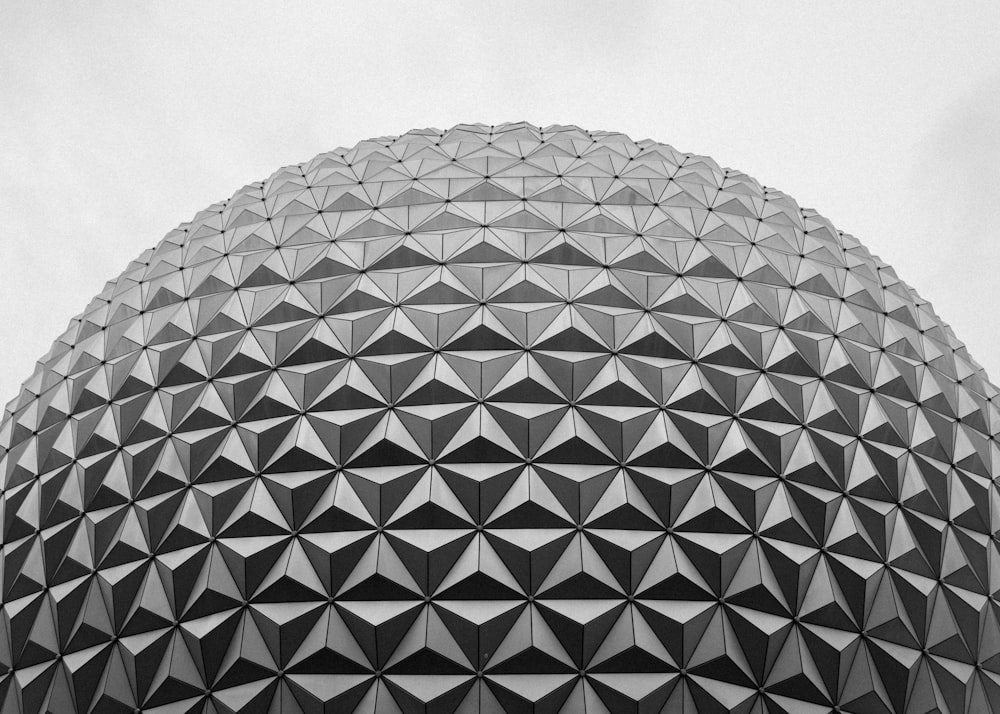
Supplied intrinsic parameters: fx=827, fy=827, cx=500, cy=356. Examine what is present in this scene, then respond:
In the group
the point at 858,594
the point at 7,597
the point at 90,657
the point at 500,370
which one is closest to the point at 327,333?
the point at 500,370

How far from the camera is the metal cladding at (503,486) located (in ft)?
43.5

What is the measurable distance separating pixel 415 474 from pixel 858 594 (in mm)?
7851

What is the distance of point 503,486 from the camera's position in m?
13.8

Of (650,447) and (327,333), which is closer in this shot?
(650,447)

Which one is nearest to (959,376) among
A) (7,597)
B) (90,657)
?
(90,657)

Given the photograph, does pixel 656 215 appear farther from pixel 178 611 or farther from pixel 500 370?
pixel 178 611

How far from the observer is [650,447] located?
46.8 ft

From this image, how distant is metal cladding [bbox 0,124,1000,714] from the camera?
13.3 m

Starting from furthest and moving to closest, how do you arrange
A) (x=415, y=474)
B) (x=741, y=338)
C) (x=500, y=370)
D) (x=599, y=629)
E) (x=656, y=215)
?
(x=656, y=215), (x=741, y=338), (x=500, y=370), (x=415, y=474), (x=599, y=629)

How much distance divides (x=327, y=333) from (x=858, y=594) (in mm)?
10540

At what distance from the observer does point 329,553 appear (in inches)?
534

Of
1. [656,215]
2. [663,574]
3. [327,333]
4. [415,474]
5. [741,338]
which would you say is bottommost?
[663,574]

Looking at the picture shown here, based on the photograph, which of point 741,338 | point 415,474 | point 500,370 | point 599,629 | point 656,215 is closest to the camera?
point 599,629

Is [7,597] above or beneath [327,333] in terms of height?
beneath
